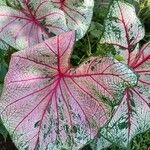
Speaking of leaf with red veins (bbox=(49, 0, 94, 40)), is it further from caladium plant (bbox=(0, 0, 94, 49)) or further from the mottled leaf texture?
the mottled leaf texture

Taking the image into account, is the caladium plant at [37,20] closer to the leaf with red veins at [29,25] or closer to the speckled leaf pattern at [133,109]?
the leaf with red veins at [29,25]

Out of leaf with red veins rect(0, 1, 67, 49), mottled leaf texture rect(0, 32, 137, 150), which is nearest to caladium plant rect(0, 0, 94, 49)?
leaf with red veins rect(0, 1, 67, 49)

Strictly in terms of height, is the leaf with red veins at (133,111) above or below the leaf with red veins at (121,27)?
below

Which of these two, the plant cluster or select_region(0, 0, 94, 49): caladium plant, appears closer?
the plant cluster

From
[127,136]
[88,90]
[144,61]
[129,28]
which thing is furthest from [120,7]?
[127,136]

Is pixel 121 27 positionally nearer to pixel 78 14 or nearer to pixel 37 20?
pixel 78 14

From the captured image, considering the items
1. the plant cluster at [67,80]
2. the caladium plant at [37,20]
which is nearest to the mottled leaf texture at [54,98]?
the plant cluster at [67,80]

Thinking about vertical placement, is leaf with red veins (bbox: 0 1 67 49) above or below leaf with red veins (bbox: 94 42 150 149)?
above

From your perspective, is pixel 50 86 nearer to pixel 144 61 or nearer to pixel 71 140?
pixel 71 140
